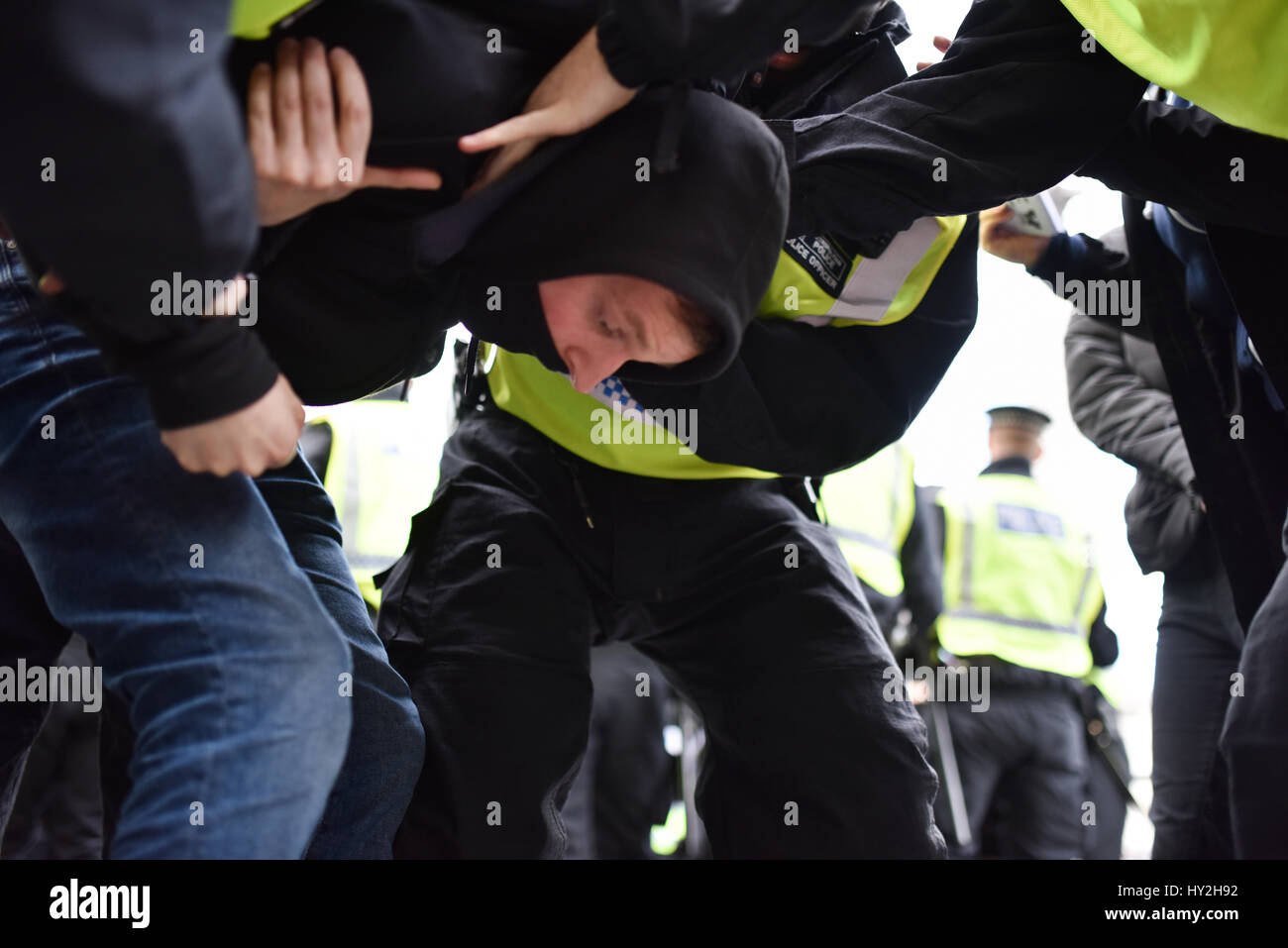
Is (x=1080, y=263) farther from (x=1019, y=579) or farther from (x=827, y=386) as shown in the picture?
(x=1019, y=579)

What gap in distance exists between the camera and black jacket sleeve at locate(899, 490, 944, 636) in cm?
406

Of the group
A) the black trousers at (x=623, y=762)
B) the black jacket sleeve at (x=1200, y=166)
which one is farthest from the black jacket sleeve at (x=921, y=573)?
the black jacket sleeve at (x=1200, y=166)

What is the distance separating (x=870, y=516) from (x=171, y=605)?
271cm

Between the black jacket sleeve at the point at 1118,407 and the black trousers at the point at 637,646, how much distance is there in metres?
1.05

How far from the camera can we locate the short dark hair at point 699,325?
1363 mm

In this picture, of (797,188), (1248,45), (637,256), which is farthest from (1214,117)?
(637,256)

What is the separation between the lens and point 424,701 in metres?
1.67

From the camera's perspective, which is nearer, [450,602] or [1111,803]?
[450,602]

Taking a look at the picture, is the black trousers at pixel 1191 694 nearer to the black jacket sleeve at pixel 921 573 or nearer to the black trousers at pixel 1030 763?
the black trousers at pixel 1030 763

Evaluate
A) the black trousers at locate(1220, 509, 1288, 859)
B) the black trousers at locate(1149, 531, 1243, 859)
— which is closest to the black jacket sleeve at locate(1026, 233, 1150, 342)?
the black trousers at locate(1149, 531, 1243, 859)

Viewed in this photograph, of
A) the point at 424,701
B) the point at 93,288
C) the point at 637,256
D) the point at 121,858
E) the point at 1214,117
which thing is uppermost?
the point at 1214,117
